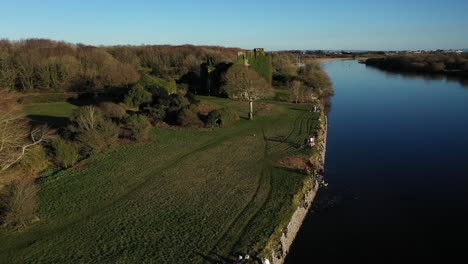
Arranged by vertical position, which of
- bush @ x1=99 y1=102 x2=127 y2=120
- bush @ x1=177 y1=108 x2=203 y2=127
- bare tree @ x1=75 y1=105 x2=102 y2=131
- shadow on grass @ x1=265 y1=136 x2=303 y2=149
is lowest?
shadow on grass @ x1=265 y1=136 x2=303 y2=149

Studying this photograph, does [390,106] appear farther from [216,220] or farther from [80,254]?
[80,254]

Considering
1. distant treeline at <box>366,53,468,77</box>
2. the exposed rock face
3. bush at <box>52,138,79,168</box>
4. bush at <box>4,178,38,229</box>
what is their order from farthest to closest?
distant treeline at <box>366,53,468,77</box>, bush at <box>52,138,79,168</box>, bush at <box>4,178,38,229</box>, the exposed rock face

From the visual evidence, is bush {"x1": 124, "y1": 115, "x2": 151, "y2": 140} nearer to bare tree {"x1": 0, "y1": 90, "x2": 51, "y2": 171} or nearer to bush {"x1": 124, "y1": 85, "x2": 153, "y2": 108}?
bare tree {"x1": 0, "y1": 90, "x2": 51, "y2": 171}

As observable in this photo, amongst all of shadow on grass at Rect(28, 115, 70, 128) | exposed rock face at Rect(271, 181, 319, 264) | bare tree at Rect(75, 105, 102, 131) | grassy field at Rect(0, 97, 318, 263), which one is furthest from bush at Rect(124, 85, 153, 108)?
exposed rock face at Rect(271, 181, 319, 264)

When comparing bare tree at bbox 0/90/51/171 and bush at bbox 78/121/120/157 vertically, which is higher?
bare tree at bbox 0/90/51/171

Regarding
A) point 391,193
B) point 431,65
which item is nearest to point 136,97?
point 391,193

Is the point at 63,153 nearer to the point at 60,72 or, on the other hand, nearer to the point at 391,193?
the point at 391,193
